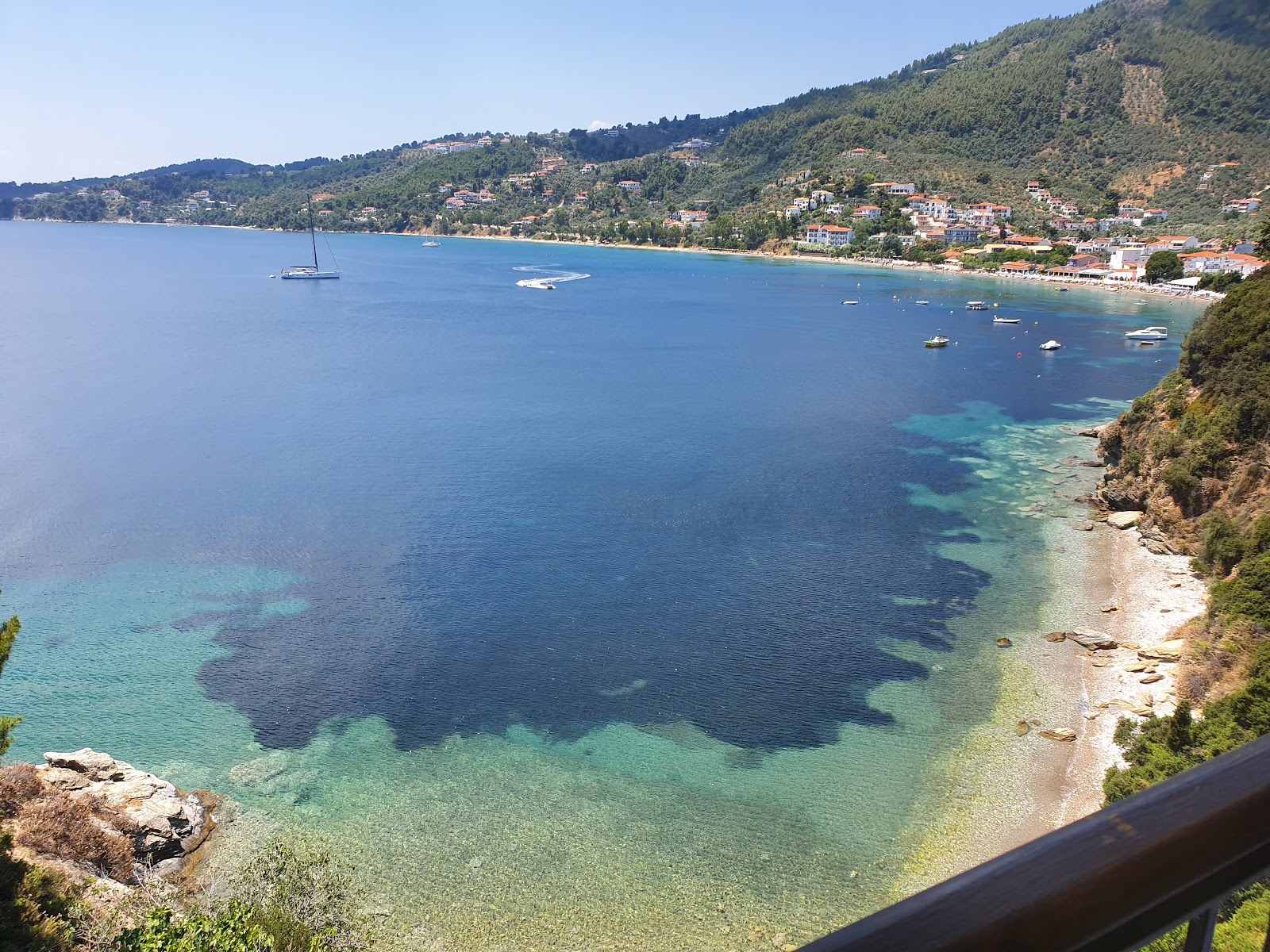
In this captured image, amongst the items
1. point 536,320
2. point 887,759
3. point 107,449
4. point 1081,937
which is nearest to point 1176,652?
point 887,759

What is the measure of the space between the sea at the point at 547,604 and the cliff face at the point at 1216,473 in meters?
2.62

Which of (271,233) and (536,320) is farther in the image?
(271,233)

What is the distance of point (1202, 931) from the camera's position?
959mm

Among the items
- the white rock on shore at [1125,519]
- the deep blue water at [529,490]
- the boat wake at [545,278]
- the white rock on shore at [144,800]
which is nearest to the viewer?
the white rock on shore at [144,800]

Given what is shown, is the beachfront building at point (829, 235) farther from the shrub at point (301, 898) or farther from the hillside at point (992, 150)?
the shrub at point (301, 898)

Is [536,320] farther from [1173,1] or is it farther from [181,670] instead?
[1173,1]

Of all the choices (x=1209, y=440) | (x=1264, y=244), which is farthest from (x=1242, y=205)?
(x=1209, y=440)

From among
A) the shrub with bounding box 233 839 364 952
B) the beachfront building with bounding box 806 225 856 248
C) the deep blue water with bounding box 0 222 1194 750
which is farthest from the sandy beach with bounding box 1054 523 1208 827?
the beachfront building with bounding box 806 225 856 248

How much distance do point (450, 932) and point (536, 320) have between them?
5629 cm

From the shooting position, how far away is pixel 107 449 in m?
31.4

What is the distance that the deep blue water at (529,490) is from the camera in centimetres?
1748

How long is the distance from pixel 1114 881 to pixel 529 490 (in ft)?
89.2

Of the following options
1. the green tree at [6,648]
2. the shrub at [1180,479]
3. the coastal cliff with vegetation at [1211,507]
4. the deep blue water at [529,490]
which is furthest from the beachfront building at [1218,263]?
the green tree at [6,648]

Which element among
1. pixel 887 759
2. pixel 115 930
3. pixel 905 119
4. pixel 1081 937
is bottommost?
pixel 887 759
